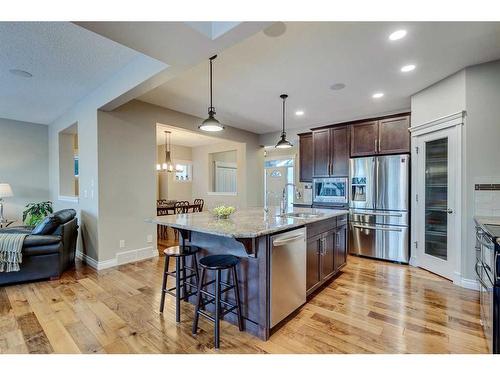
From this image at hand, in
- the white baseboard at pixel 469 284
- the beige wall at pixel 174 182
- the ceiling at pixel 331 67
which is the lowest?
the white baseboard at pixel 469 284

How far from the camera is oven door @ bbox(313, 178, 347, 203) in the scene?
15.1 ft

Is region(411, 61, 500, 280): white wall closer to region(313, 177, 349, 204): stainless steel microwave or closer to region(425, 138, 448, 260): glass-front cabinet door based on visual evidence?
region(425, 138, 448, 260): glass-front cabinet door

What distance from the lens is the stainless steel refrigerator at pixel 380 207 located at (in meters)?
3.93

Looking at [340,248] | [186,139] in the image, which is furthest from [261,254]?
[186,139]

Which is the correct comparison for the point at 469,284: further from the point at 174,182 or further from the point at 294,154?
the point at 174,182

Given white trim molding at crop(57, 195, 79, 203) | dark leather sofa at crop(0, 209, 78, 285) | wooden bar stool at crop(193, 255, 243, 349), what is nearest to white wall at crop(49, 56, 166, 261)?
white trim molding at crop(57, 195, 79, 203)

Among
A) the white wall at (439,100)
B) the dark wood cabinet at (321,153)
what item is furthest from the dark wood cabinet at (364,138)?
the white wall at (439,100)

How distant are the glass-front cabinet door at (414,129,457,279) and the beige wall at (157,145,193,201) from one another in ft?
22.8

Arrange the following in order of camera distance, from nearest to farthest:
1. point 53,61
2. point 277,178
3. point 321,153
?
point 53,61
point 321,153
point 277,178

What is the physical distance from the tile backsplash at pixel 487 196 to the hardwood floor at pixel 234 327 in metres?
0.99

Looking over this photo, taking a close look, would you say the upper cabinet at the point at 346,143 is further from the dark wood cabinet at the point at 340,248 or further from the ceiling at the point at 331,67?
the dark wood cabinet at the point at 340,248

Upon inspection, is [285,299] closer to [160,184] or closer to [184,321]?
[184,321]

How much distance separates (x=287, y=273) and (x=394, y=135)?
321 cm

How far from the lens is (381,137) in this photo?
4180 millimetres
